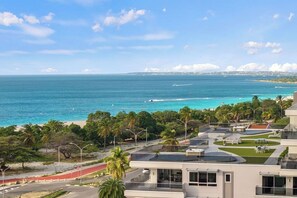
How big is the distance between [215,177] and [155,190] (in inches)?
142

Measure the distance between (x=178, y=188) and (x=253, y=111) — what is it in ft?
296

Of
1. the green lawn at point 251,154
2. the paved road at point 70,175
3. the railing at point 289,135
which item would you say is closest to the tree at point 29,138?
the paved road at point 70,175

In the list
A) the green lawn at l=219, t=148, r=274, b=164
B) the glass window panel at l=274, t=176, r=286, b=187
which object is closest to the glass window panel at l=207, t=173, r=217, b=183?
the green lawn at l=219, t=148, r=274, b=164

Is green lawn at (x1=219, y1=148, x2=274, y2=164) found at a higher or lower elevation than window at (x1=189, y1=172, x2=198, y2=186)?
higher

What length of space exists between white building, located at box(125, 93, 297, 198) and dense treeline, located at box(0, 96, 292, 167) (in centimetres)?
3226

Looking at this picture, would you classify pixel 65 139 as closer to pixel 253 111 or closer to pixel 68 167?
pixel 68 167

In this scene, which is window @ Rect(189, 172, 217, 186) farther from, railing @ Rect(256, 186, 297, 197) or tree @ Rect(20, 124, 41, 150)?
tree @ Rect(20, 124, 41, 150)

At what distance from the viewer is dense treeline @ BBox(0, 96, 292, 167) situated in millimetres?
66938

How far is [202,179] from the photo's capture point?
2844 cm

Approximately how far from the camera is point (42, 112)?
17388 cm

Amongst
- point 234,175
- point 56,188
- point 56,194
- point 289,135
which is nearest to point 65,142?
point 56,188

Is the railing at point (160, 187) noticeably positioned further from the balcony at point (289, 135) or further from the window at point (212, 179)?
the balcony at point (289, 135)

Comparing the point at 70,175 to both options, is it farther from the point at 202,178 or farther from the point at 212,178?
the point at 212,178

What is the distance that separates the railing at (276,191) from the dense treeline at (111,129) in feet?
113
